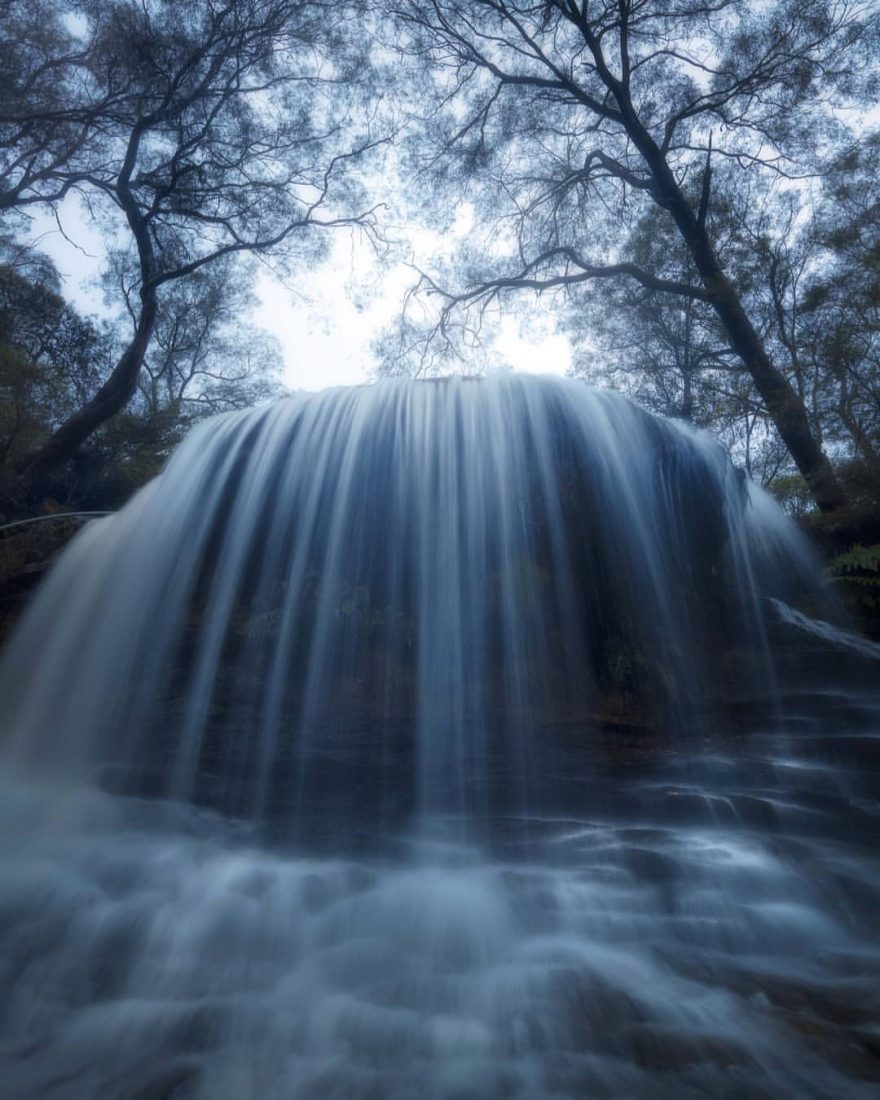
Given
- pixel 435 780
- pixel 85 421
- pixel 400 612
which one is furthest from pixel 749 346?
pixel 85 421

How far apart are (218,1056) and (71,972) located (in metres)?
1.02

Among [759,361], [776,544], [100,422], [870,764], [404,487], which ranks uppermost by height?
[759,361]

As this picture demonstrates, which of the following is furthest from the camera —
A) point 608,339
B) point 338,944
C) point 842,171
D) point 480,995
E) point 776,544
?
point 608,339

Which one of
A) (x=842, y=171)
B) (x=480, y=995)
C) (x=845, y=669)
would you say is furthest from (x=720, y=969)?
(x=842, y=171)

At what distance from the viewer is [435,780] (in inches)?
187

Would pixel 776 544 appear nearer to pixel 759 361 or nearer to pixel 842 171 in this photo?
pixel 759 361

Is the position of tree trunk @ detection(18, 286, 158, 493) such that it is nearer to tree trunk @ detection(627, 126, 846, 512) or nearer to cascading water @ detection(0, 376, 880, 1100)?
cascading water @ detection(0, 376, 880, 1100)

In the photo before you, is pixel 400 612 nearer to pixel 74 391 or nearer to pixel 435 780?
pixel 435 780

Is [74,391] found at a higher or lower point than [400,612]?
higher

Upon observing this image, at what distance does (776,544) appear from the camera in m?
9.51

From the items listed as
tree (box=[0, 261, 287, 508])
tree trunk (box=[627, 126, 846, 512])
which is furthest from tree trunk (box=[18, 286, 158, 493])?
tree trunk (box=[627, 126, 846, 512])

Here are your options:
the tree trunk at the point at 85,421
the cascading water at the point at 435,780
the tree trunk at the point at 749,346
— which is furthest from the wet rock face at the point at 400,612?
the tree trunk at the point at 85,421

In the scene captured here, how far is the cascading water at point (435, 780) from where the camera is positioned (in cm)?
253

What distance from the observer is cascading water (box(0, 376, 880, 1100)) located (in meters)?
2.53
